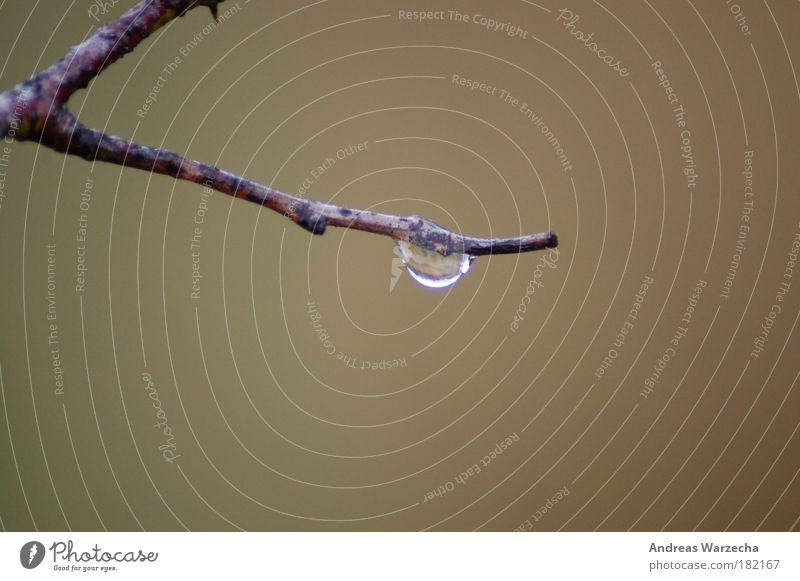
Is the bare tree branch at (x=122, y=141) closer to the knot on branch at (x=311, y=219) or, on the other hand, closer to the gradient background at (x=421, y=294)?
the knot on branch at (x=311, y=219)

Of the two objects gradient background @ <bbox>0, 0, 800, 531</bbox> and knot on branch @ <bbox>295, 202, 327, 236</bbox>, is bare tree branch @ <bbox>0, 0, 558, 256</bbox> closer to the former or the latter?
knot on branch @ <bbox>295, 202, 327, 236</bbox>

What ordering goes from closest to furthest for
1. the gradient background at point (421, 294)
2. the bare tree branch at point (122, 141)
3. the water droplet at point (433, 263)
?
the bare tree branch at point (122, 141) → the water droplet at point (433, 263) → the gradient background at point (421, 294)

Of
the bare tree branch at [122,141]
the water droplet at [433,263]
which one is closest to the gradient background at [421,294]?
the water droplet at [433,263]

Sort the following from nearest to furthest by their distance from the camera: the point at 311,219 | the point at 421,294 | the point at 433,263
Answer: the point at 311,219
the point at 433,263
the point at 421,294

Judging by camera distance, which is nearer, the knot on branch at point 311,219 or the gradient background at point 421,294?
the knot on branch at point 311,219

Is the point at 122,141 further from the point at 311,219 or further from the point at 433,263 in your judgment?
the point at 433,263

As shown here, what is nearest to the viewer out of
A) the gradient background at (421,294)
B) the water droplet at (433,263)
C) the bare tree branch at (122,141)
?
the bare tree branch at (122,141)

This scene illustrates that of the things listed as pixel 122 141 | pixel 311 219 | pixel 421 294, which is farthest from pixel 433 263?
pixel 421 294
